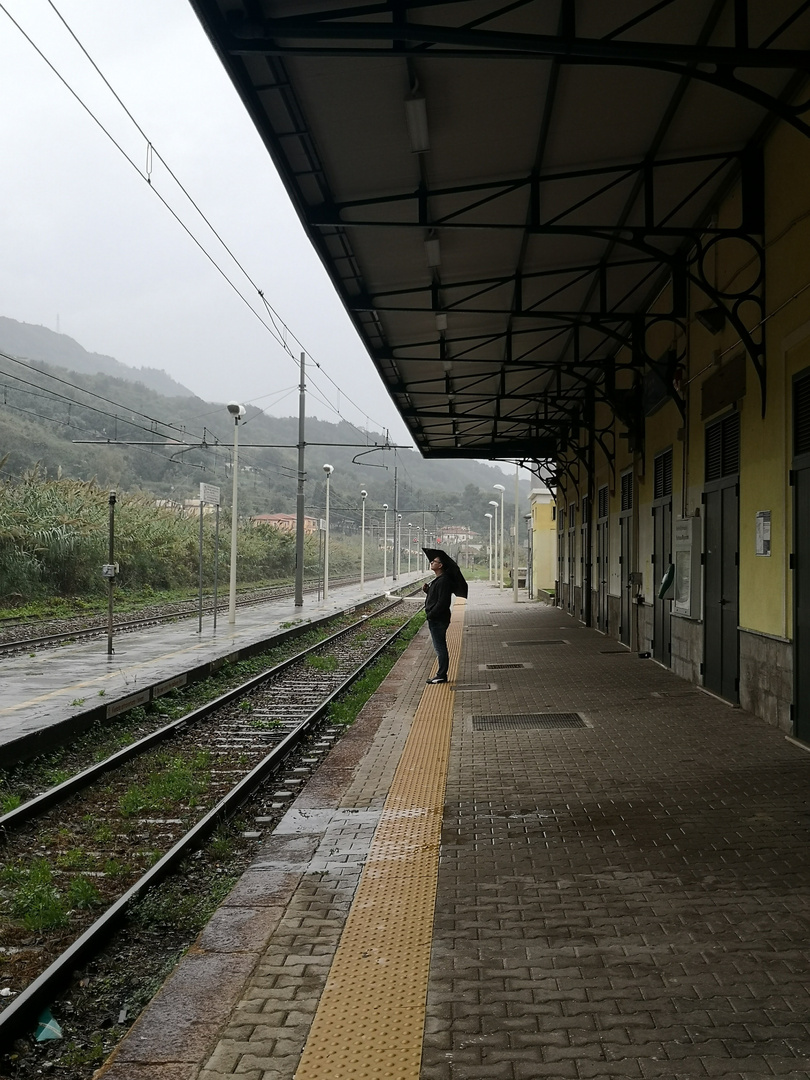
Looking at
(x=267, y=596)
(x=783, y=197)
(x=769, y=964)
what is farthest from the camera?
(x=267, y=596)

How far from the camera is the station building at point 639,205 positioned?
646cm

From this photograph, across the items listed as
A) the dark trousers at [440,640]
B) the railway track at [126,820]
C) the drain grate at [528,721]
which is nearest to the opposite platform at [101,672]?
the railway track at [126,820]

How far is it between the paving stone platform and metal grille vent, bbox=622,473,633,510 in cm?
897

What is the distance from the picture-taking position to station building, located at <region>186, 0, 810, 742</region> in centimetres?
646

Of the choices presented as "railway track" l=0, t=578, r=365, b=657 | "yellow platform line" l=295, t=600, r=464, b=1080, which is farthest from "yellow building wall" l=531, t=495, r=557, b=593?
"yellow platform line" l=295, t=600, r=464, b=1080

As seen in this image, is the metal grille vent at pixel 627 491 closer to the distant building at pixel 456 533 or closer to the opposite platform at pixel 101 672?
the opposite platform at pixel 101 672

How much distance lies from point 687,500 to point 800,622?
4216 mm

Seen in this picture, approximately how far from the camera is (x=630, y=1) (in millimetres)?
6691

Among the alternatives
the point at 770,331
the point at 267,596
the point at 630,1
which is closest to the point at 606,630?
the point at 770,331

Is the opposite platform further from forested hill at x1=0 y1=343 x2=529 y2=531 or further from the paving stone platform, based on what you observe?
forested hill at x1=0 y1=343 x2=529 y2=531

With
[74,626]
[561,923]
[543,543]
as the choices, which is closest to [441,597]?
[561,923]

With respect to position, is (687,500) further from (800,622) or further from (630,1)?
(630,1)

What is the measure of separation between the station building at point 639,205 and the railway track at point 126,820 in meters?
4.39

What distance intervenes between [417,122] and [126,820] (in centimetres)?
570
